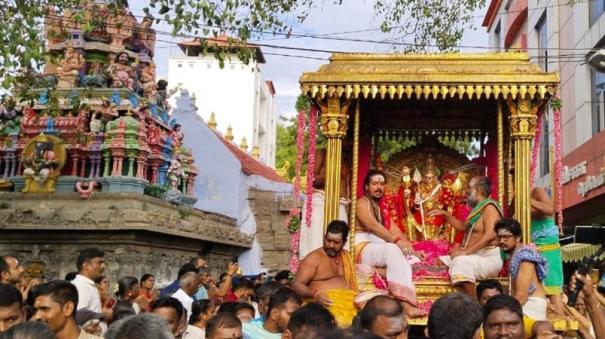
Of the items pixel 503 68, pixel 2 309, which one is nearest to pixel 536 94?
pixel 503 68

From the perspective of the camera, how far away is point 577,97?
18.9 m

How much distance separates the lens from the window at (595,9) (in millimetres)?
17039

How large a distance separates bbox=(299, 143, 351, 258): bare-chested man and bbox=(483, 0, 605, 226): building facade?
23.6 feet

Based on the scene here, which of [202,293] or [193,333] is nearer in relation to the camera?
[193,333]

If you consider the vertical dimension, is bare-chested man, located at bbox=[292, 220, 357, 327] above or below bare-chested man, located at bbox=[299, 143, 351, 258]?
below

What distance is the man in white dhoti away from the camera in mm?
7156

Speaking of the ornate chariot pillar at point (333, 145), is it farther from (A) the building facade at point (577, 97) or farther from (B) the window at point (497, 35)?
(B) the window at point (497, 35)

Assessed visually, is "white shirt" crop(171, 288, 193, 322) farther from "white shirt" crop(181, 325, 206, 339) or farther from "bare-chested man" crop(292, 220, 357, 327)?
"bare-chested man" crop(292, 220, 357, 327)

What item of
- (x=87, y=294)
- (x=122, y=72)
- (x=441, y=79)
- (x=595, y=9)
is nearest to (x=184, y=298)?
(x=87, y=294)

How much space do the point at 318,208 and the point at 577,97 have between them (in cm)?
1297

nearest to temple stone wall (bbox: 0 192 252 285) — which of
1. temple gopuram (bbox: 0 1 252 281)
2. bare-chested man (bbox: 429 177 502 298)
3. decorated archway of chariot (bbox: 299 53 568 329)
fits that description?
temple gopuram (bbox: 0 1 252 281)

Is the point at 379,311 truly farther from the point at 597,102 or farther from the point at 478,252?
the point at 597,102

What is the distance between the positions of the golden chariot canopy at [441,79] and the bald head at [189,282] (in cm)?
244

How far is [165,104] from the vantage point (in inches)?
829
